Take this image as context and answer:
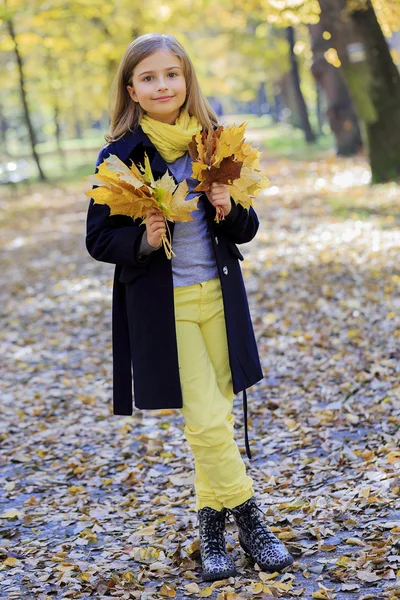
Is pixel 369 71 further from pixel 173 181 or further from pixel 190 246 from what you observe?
pixel 173 181

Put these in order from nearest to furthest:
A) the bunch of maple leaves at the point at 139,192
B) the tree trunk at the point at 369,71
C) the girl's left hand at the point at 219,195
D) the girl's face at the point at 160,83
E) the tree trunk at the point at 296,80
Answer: the bunch of maple leaves at the point at 139,192 → the girl's left hand at the point at 219,195 → the girl's face at the point at 160,83 → the tree trunk at the point at 369,71 → the tree trunk at the point at 296,80

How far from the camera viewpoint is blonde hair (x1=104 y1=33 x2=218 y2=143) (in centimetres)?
341

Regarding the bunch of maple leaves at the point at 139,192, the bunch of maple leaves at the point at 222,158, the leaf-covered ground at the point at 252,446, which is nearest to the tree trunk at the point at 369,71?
the leaf-covered ground at the point at 252,446

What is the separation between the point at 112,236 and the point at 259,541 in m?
1.44

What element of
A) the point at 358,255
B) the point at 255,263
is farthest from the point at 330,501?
the point at 255,263

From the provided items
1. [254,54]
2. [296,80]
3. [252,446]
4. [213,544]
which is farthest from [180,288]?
[254,54]

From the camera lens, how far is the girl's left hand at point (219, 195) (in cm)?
329

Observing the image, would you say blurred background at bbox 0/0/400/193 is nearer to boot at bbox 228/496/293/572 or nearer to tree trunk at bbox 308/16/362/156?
tree trunk at bbox 308/16/362/156

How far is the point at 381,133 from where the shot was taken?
14852mm

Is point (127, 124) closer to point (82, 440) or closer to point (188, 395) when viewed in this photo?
point (188, 395)

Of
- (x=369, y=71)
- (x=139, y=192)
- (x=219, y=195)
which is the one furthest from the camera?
(x=369, y=71)

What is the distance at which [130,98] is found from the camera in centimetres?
356

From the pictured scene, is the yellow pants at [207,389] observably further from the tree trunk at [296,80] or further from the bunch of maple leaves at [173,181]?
the tree trunk at [296,80]

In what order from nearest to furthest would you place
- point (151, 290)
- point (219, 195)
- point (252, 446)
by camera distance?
point (219, 195), point (151, 290), point (252, 446)
